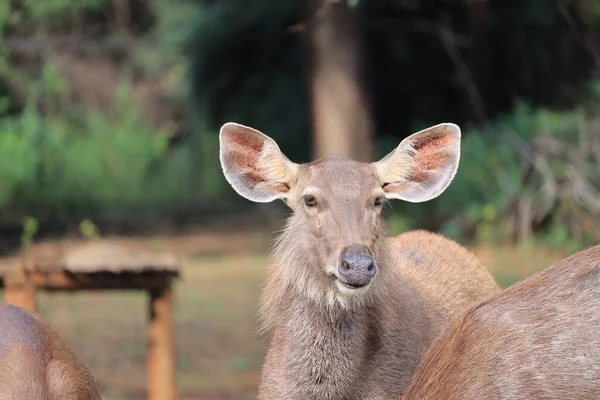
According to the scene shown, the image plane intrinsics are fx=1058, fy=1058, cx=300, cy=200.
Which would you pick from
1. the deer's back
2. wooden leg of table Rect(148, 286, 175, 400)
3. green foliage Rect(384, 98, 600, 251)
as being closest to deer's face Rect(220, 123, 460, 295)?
the deer's back

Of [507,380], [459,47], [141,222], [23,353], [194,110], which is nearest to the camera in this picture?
[507,380]

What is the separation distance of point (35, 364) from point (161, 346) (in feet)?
11.9

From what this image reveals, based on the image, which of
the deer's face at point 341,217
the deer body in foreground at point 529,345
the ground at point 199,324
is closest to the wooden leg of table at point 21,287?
the ground at point 199,324

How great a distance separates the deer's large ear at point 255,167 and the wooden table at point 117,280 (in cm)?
247

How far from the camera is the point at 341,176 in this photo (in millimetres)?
5457

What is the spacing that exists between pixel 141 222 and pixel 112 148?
6.54 ft

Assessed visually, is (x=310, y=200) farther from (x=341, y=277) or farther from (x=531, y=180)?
(x=531, y=180)

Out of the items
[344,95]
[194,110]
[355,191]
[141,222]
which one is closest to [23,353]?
[355,191]

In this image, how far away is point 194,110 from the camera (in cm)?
1939

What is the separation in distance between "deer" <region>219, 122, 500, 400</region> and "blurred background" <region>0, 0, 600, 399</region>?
3.19 m

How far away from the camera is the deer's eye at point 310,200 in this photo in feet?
17.9

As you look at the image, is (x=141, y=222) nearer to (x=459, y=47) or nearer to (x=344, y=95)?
(x=459, y=47)

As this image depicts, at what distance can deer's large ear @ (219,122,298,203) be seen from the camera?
5.70 m

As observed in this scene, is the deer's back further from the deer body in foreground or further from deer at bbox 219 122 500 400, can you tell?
the deer body in foreground
